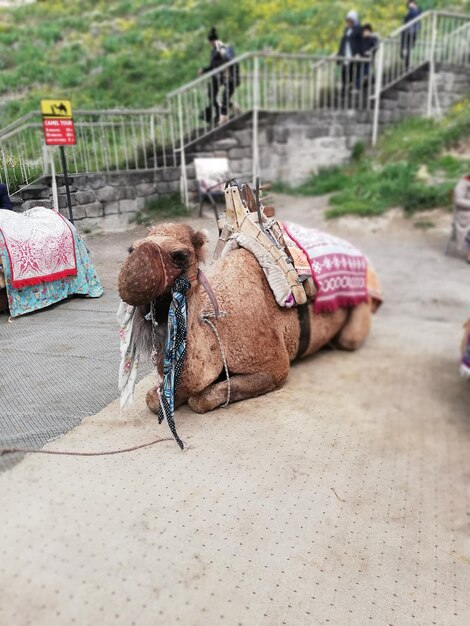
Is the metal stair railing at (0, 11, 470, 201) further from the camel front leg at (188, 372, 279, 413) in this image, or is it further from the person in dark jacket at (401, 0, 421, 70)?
the camel front leg at (188, 372, 279, 413)

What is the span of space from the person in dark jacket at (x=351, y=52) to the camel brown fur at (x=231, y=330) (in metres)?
6.55

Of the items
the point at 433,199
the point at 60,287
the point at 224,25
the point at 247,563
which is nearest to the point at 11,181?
the point at 60,287

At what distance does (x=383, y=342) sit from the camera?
4.30m

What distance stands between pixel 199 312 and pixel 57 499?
1.16 m

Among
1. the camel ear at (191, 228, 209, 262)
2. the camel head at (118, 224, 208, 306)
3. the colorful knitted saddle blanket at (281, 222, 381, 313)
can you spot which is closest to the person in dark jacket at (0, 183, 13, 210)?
the camel head at (118, 224, 208, 306)

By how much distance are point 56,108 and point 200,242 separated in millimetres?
835

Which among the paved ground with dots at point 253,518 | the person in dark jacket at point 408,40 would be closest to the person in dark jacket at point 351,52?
the person in dark jacket at point 408,40

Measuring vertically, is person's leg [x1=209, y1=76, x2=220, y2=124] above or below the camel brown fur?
above

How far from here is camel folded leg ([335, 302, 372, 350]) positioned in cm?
398

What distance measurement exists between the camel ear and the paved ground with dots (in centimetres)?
35

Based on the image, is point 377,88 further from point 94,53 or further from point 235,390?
point 235,390

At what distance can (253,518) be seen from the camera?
6.97 ft

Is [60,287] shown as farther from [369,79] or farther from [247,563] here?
[369,79]

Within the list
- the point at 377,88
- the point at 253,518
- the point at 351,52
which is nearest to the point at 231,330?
the point at 253,518
